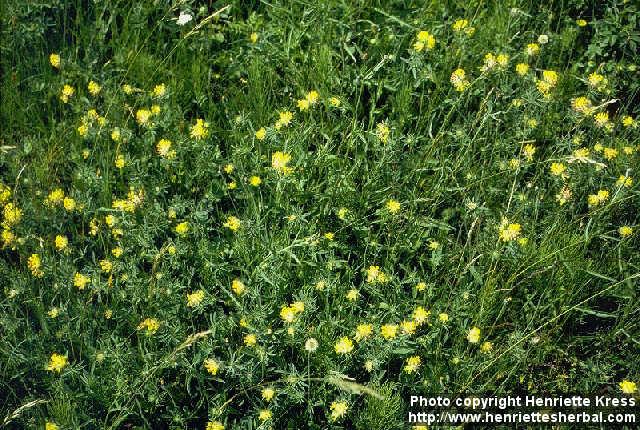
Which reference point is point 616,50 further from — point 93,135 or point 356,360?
point 93,135

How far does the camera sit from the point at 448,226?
9.33ft

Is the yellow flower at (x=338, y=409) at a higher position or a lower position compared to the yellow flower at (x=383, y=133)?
lower

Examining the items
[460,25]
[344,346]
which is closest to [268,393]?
[344,346]

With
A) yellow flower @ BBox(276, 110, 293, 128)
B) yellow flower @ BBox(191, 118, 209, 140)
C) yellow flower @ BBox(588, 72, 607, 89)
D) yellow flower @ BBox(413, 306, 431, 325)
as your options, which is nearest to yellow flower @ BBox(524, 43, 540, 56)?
yellow flower @ BBox(588, 72, 607, 89)

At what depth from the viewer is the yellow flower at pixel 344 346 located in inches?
95.9

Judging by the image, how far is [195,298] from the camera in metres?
2.55

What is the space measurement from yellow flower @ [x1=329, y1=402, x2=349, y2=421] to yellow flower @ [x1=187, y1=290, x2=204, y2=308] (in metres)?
0.63

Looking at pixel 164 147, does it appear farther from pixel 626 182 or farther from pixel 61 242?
pixel 626 182

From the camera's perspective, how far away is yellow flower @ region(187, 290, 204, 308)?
2551 millimetres

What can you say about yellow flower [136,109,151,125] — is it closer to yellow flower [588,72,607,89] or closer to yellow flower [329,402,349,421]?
yellow flower [329,402,349,421]

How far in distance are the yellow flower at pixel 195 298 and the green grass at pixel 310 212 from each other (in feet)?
0.07

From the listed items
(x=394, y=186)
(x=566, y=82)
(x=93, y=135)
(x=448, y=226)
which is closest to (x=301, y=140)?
(x=394, y=186)

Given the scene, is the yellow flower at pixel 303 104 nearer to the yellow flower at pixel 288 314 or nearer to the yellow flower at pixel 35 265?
the yellow flower at pixel 288 314

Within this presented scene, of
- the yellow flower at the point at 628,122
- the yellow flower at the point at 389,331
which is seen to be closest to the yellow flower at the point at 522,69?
the yellow flower at the point at 628,122
